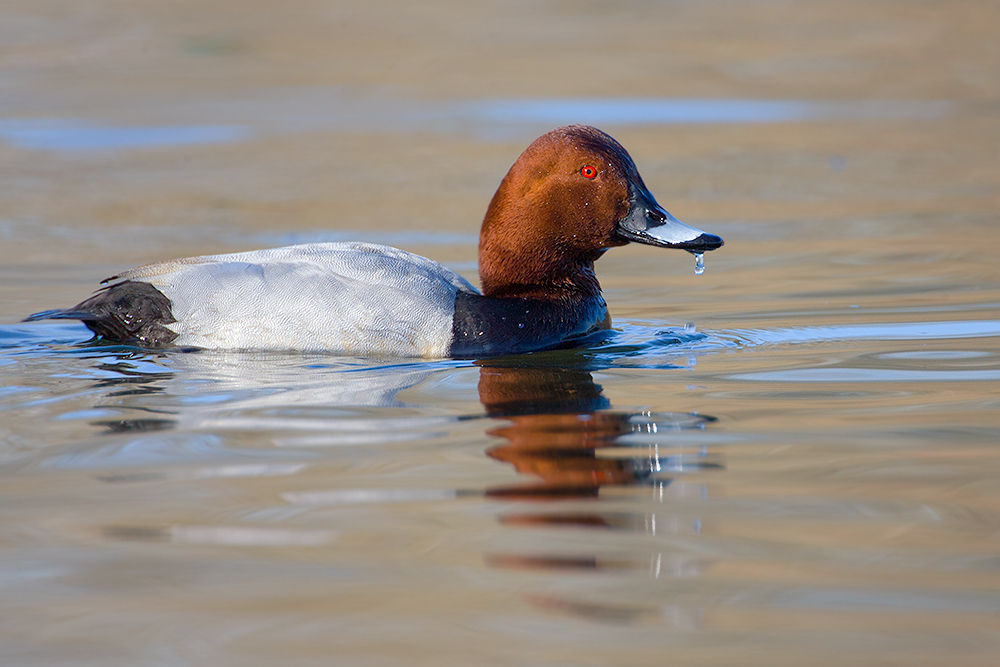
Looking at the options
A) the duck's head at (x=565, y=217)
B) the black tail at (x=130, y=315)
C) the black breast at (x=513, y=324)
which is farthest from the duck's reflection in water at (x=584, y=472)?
the black tail at (x=130, y=315)

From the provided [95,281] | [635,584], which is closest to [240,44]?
[95,281]

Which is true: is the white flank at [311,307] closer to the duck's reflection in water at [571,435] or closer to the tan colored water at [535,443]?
the tan colored water at [535,443]

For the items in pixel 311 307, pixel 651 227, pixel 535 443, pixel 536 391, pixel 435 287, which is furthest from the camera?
pixel 651 227

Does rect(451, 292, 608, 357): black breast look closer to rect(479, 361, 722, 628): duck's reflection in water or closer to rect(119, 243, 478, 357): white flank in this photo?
rect(119, 243, 478, 357): white flank

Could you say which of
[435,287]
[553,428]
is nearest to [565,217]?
[435,287]

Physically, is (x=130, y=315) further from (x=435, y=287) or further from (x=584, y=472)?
(x=584, y=472)

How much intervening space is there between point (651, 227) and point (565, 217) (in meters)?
0.35

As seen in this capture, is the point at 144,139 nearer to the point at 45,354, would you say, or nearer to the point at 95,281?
the point at 95,281

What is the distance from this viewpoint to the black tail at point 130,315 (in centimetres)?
510

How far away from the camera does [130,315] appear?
514 cm

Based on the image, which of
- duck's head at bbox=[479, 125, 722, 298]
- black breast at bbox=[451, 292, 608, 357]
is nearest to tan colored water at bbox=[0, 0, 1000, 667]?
black breast at bbox=[451, 292, 608, 357]

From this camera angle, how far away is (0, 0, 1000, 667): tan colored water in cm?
267

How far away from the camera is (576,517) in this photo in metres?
3.19

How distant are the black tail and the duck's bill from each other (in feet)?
6.05
